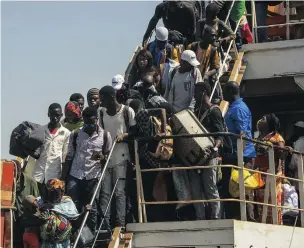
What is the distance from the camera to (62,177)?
11.1 metres

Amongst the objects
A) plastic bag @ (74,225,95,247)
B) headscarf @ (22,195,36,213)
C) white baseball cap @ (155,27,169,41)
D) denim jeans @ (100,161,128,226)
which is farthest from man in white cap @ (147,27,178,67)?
headscarf @ (22,195,36,213)

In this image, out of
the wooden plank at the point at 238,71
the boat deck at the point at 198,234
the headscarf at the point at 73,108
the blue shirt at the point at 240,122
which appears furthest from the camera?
the wooden plank at the point at 238,71

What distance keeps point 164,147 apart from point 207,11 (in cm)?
377

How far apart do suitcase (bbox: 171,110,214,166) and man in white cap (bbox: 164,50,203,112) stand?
3.38 feet

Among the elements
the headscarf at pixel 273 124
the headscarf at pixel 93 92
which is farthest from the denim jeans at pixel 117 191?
the headscarf at pixel 273 124

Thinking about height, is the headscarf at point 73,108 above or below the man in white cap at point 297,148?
above

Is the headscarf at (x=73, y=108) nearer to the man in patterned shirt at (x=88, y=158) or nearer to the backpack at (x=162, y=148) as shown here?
the man in patterned shirt at (x=88, y=158)

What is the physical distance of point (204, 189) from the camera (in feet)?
35.5

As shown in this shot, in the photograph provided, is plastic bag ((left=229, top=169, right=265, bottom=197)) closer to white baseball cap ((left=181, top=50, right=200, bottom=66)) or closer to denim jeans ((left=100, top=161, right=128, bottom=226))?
denim jeans ((left=100, top=161, right=128, bottom=226))

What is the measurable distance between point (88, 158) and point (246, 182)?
6.29ft

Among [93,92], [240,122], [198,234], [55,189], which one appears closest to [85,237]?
[55,189]

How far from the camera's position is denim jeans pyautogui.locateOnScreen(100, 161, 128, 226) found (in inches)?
425

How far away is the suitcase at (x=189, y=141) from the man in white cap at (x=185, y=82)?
103 cm

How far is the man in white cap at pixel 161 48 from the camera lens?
1355cm
